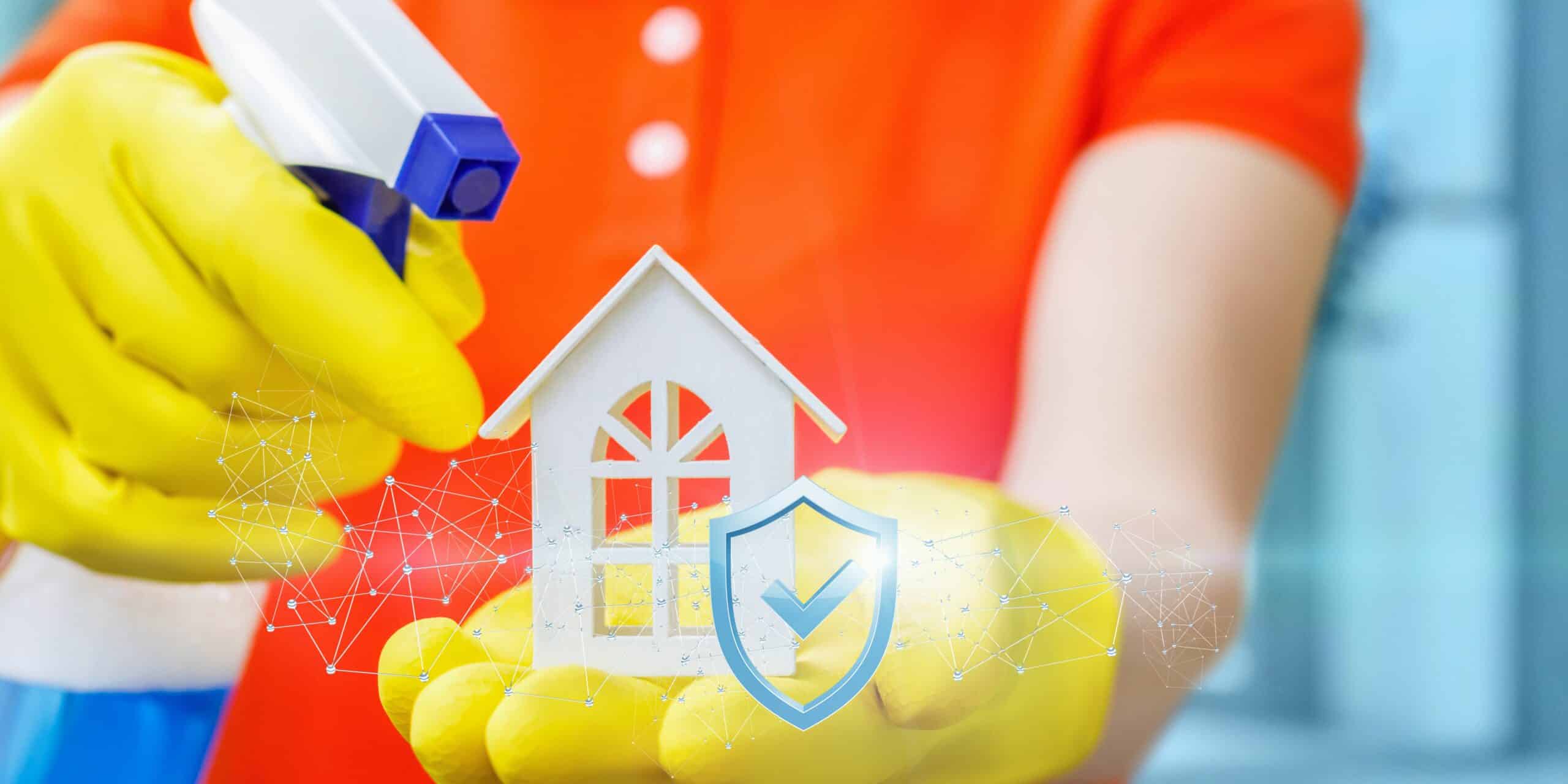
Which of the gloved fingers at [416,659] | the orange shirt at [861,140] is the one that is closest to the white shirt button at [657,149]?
the orange shirt at [861,140]

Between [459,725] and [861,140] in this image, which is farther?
[861,140]

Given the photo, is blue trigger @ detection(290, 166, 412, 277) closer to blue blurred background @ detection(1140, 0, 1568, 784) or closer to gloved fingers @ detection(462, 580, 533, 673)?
gloved fingers @ detection(462, 580, 533, 673)

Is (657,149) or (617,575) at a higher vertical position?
(657,149)

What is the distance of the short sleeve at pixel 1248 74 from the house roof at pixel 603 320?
1.03ft

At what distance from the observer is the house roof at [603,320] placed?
23 centimetres

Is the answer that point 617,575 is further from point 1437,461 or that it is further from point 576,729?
point 1437,461

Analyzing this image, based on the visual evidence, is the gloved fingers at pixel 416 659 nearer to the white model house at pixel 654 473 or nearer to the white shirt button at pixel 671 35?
the white model house at pixel 654 473

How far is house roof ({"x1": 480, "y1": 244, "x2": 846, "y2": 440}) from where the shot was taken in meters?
0.23

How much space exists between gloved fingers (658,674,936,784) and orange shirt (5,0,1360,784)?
0.47 ft

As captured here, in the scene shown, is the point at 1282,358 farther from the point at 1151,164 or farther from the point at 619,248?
the point at 619,248

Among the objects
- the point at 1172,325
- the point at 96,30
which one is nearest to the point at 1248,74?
the point at 1172,325

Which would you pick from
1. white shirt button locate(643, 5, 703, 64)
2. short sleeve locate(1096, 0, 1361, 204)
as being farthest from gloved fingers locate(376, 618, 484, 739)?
short sleeve locate(1096, 0, 1361, 204)

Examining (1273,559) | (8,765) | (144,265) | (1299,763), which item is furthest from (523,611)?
(1299,763)

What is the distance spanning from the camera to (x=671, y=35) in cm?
45
